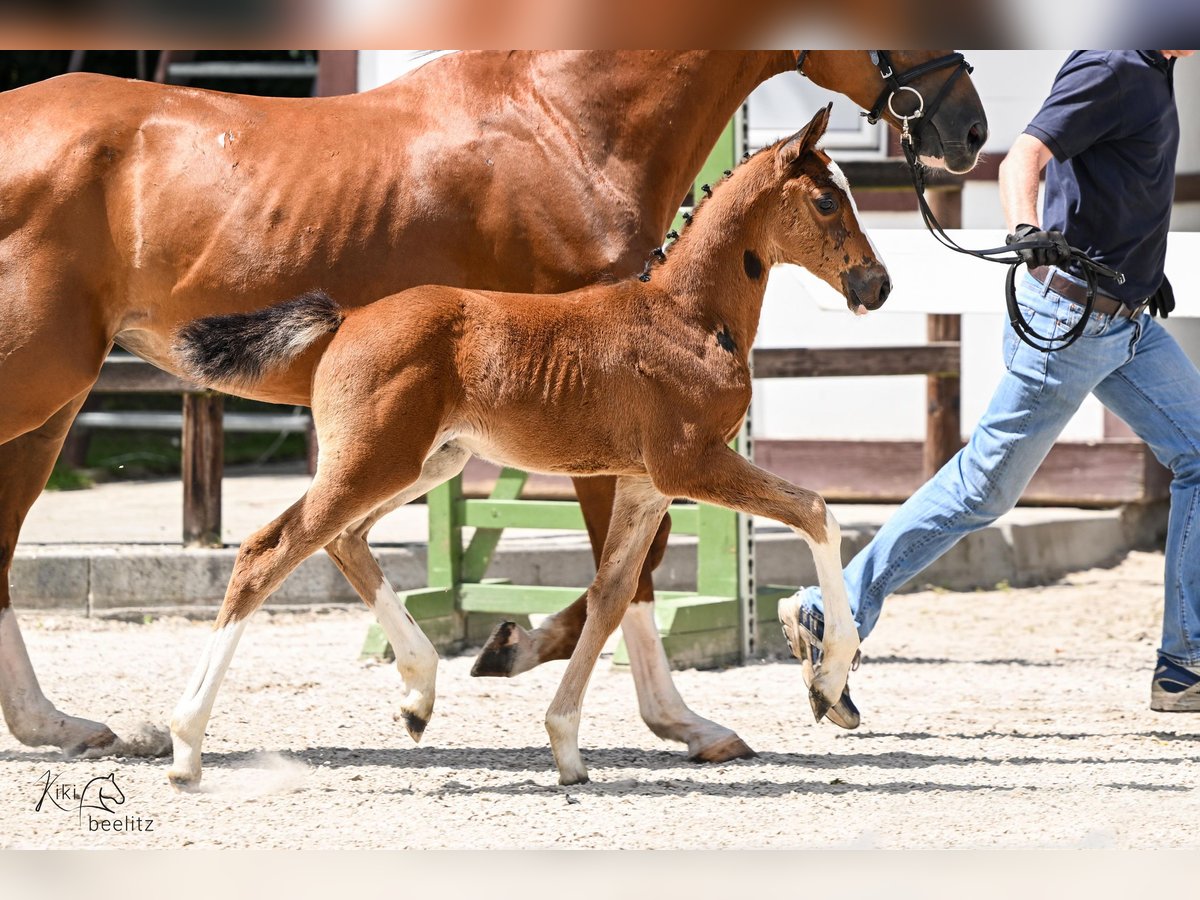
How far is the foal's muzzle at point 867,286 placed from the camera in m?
3.63

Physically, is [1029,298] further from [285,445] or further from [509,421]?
[285,445]

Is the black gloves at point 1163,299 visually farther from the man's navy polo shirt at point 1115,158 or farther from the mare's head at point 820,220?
the mare's head at point 820,220

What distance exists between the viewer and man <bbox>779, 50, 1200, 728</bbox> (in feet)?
12.9

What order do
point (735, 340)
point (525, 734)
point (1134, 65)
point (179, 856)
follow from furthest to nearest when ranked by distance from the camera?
point (525, 734) → point (1134, 65) → point (735, 340) → point (179, 856)

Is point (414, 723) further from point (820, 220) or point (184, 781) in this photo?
point (820, 220)

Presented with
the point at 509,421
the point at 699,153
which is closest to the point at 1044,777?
the point at 509,421

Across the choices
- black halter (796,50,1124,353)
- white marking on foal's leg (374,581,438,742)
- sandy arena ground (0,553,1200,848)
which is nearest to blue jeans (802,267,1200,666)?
black halter (796,50,1124,353)

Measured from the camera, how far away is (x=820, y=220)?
3670 mm

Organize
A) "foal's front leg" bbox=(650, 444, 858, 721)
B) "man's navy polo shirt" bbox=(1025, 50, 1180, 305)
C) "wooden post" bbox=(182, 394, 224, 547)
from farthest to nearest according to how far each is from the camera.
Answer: "wooden post" bbox=(182, 394, 224, 547)
"man's navy polo shirt" bbox=(1025, 50, 1180, 305)
"foal's front leg" bbox=(650, 444, 858, 721)

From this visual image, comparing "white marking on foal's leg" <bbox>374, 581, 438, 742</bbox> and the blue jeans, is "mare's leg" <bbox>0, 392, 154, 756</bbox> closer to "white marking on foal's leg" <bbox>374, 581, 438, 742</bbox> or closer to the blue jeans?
"white marking on foal's leg" <bbox>374, 581, 438, 742</bbox>

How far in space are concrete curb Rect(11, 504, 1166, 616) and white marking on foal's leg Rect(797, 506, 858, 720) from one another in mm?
3212

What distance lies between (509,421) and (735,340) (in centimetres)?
66

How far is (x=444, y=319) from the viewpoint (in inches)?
136

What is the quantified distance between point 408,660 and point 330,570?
10.1 feet
